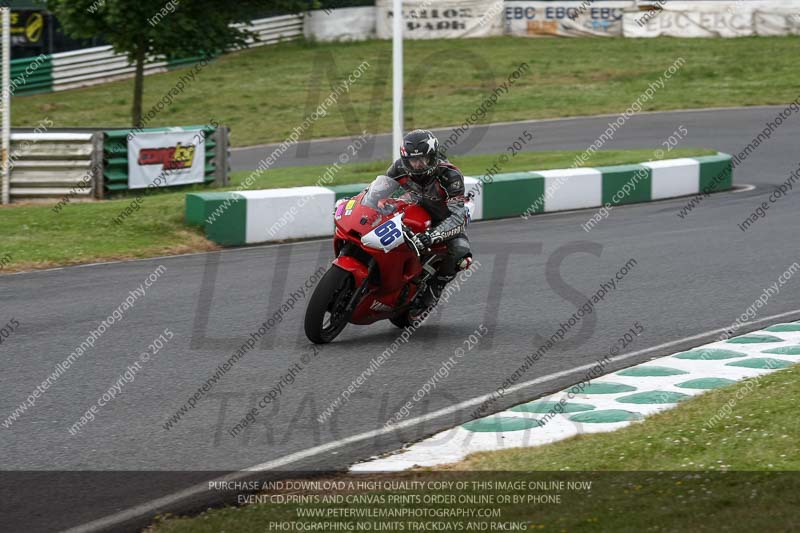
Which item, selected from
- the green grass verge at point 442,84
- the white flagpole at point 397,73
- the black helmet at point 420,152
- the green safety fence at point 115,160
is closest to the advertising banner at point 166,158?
the green safety fence at point 115,160

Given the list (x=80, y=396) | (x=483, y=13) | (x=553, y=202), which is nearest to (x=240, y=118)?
(x=483, y=13)

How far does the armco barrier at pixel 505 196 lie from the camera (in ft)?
47.4

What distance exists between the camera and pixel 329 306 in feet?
29.4

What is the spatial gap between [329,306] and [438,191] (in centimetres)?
129

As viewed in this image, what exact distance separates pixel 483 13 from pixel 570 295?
Answer: 102 ft

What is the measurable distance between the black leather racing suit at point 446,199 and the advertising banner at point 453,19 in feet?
105

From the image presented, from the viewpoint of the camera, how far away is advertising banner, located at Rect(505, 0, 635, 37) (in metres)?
41.1

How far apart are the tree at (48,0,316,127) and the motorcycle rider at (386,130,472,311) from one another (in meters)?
12.2

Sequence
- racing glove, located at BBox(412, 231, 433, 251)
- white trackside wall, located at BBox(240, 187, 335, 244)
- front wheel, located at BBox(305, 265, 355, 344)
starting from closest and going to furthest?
front wheel, located at BBox(305, 265, 355, 344)
racing glove, located at BBox(412, 231, 433, 251)
white trackside wall, located at BBox(240, 187, 335, 244)

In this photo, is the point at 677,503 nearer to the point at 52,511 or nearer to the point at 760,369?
the point at 52,511

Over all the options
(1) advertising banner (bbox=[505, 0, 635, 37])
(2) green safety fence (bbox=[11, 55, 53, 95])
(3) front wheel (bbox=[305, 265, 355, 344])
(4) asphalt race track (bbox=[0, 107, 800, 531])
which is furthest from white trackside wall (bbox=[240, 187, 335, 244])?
(1) advertising banner (bbox=[505, 0, 635, 37])

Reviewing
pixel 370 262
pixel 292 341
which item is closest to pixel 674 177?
pixel 370 262

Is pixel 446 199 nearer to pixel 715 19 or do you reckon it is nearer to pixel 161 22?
pixel 161 22

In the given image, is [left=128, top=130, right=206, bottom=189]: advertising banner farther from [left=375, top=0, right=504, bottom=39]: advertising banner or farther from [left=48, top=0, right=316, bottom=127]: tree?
[left=375, top=0, right=504, bottom=39]: advertising banner
